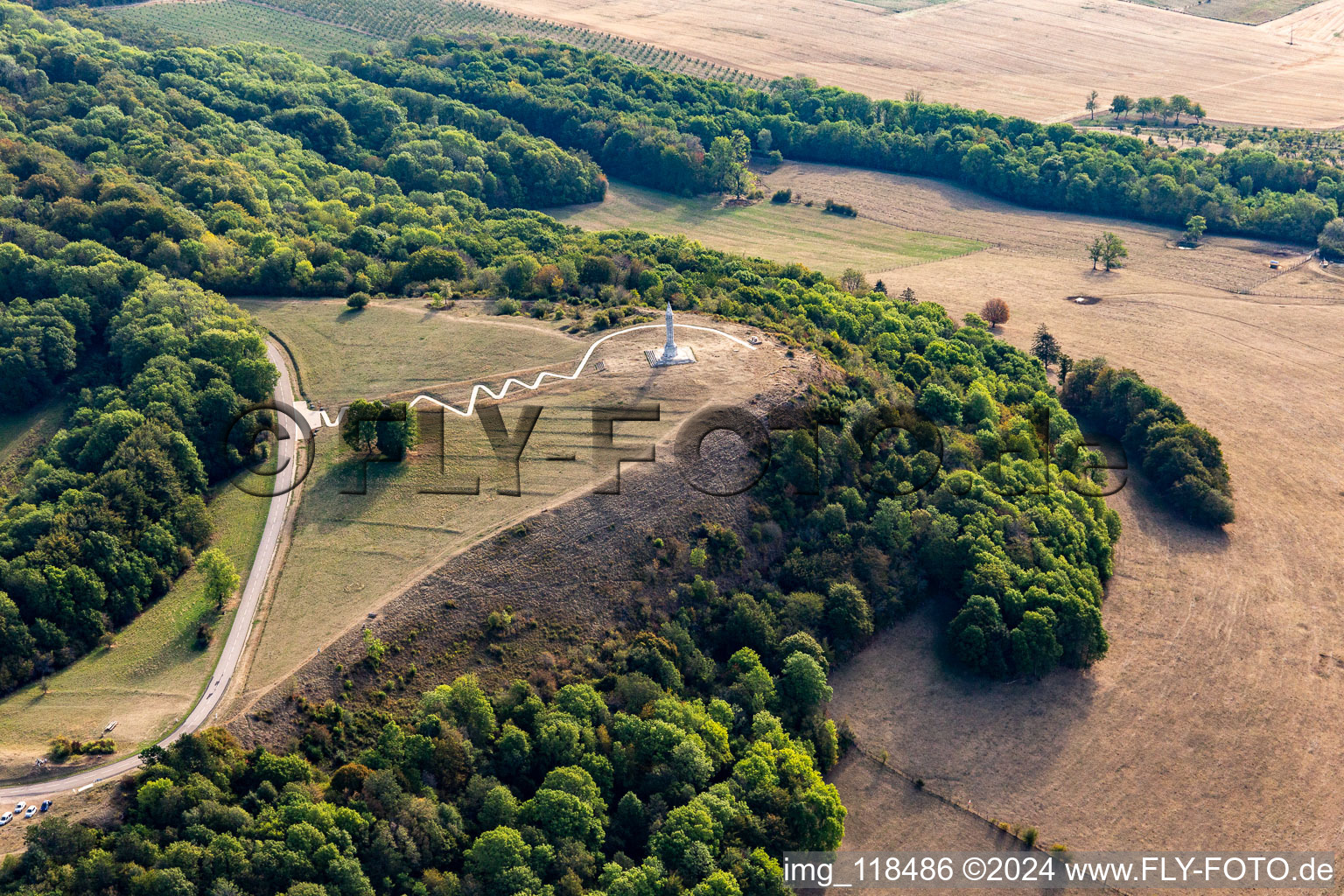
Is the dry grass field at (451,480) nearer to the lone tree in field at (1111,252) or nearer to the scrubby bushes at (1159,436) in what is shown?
the scrubby bushes at (1159,436)

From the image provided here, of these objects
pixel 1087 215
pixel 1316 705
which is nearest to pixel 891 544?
pixel 1316 705

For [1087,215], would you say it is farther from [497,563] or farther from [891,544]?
[497,563]

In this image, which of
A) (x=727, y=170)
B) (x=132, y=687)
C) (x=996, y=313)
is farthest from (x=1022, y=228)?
(x=132, y=687)

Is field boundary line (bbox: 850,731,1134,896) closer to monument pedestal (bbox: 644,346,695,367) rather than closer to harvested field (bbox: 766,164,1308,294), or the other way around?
monument pedestal (bbox: 644,346,695,367)

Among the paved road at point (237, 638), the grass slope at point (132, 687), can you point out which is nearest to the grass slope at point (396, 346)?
the paved road at point (237, 638)

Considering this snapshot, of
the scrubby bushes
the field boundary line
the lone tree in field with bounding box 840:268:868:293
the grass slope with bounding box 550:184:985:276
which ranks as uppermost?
the grass slope with bounding box 550:184:985:276

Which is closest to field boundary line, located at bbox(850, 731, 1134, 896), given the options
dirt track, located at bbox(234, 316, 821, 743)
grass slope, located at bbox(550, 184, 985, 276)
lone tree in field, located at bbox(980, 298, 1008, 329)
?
dirt track, located at bbox(234, 316, 821, 743)
